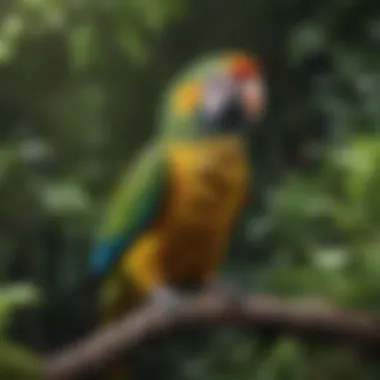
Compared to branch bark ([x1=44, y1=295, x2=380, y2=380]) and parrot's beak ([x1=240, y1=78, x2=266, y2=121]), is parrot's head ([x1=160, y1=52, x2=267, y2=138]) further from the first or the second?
branch bark ([x1=44, y1=295, x2=380, y2=380])

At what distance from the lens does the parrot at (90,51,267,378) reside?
2.20 feet

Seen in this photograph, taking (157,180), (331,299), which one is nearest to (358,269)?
(331,299)

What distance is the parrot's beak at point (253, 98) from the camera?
0.67 meters

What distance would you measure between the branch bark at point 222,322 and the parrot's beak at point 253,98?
155 millimetres

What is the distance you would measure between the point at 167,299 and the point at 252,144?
150mm

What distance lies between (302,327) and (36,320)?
0.73 feet

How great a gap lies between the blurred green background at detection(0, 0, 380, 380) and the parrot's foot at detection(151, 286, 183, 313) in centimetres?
4

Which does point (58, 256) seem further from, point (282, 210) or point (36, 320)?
point (282, 210)

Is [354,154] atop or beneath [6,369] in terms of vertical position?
atop

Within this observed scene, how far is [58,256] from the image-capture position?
666 millimetres

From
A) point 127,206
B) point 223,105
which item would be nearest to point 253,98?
point 223,105

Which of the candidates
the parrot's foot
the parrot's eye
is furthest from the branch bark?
the parrot's eye

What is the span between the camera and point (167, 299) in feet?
2.19

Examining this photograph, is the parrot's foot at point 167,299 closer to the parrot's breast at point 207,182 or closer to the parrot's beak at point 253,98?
the parrot's breast at point 207,182
